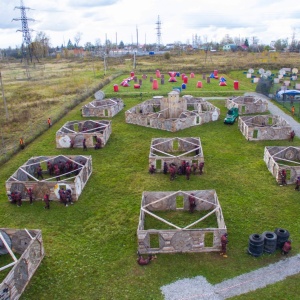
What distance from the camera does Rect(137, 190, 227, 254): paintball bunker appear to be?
561 inches

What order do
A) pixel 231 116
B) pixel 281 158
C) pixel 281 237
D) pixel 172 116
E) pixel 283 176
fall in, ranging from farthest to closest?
pixel 172 116 < pixel 231 116 < pixel 281 158 < pixel 283 176 < pixel 281 237

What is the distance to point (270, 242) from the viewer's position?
14.1 m

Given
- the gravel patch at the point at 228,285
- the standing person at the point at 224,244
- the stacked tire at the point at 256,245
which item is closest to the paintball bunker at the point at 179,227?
the standing person at the point at 224,244

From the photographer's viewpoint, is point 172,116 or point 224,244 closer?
point 224,244

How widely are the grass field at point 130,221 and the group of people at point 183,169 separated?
47cm

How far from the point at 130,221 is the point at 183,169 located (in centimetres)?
637

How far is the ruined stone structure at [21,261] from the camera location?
459 inches

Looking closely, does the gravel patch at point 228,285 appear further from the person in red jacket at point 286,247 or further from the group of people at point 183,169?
the group of people at point 183,169

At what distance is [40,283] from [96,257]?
251 centimetres

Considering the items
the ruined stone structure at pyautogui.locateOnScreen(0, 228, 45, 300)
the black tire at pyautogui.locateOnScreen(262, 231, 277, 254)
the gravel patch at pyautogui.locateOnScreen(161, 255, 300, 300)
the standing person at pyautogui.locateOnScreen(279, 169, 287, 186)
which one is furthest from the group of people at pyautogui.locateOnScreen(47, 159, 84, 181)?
the standing person at pyautogui.locateOnScreen(279, 169, 287, 186)

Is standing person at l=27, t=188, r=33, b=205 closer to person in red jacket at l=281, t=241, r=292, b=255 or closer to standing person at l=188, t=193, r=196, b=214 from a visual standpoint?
standing person at l=188, t=193, r=196, b=214

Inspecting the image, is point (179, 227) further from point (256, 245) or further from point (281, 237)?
point (281, 237)

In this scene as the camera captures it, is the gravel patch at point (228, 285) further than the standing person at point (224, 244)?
No

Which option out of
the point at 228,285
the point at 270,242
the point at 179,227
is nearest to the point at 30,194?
the point at 179,227
